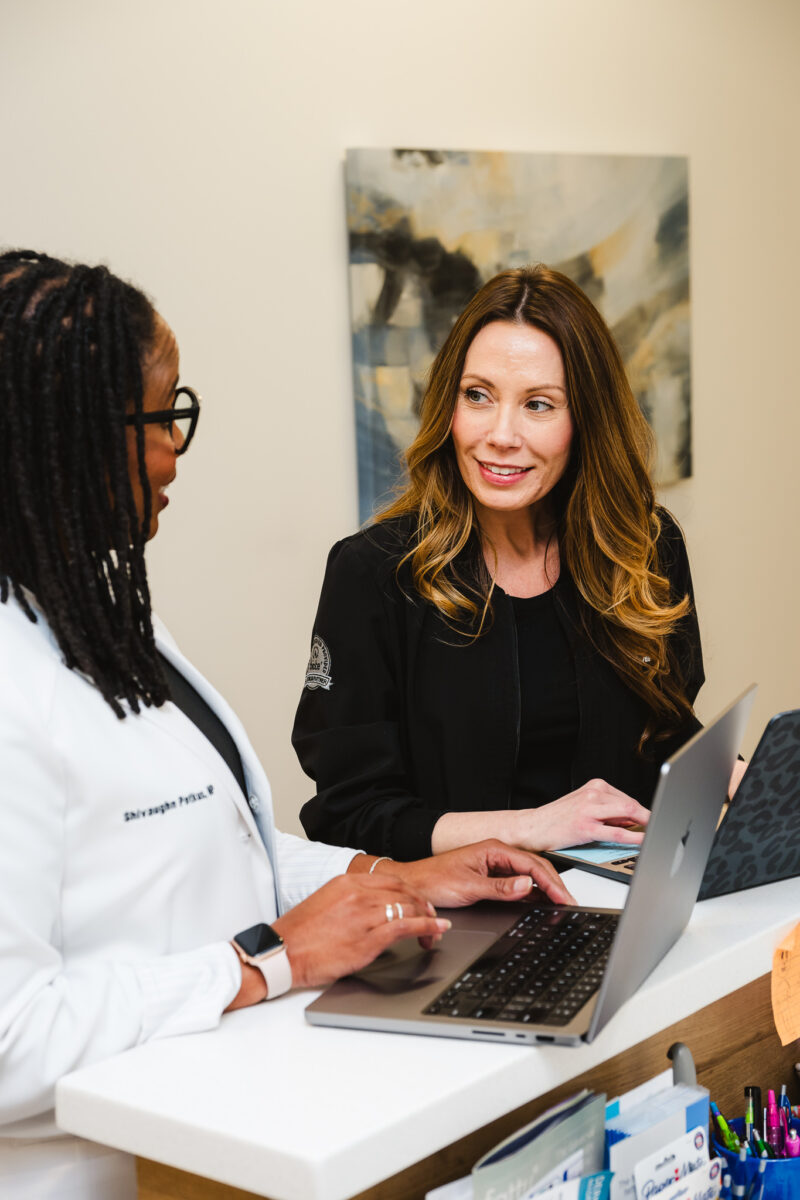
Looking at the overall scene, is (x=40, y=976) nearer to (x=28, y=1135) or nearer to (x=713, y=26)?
(x=28, y=1135)

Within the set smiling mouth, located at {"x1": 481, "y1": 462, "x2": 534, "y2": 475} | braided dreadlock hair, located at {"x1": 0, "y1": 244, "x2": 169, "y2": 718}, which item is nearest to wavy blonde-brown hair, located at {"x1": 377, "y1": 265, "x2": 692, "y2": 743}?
smiling mouth, located at {"x1": 481, "y1": 462, "x2": 534, "y2": 475}

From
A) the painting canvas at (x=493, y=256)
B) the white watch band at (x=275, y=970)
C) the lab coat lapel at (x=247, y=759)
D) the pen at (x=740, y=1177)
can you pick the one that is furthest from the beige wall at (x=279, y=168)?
the pen at (x=740, y=1177)

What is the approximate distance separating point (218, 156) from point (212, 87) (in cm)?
16

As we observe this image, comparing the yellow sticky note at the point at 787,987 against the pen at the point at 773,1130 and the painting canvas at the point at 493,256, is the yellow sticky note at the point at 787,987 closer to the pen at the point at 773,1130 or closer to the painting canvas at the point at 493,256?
the pen at the point at 773,1130

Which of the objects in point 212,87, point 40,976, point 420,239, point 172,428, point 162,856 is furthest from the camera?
point 420,239

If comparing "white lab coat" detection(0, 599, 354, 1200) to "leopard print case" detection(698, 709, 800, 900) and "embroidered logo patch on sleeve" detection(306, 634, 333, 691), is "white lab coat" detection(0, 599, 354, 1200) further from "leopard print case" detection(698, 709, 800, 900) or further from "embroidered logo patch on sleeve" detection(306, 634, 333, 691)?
"embroidered logo patch on sleeve" detection(306, 634, 333, 691)

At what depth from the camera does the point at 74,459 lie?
1167 mm

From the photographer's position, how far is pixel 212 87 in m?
3.15

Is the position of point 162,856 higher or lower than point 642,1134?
higher

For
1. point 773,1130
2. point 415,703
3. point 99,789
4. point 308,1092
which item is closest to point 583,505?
point 415,703

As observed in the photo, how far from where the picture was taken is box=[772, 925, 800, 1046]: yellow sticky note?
4.23 ft

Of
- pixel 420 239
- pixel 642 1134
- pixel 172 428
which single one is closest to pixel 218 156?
pixel 420 239

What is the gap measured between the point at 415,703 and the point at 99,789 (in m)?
0.94

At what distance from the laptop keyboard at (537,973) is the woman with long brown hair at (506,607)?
0.62 meters
